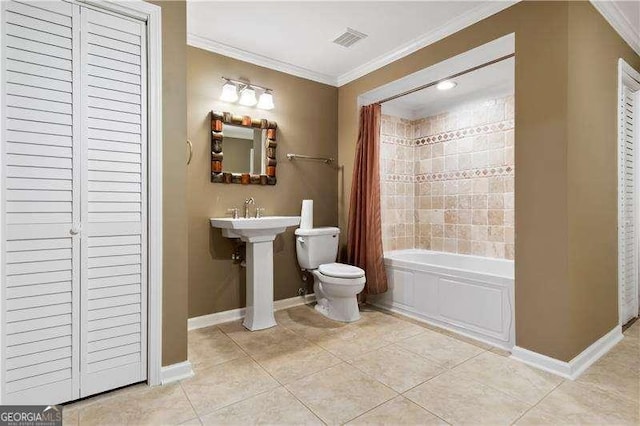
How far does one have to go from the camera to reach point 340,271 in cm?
292

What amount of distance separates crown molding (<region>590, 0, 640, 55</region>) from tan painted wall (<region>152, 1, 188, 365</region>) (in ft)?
8.71

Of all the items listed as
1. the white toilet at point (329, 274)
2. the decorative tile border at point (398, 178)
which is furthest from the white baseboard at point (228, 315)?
the decorative tile border at point (398, 178)

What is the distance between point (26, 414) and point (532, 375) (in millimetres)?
2687

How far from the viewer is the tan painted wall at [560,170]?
6.50ft

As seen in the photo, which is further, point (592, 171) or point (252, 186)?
point (252, 186)

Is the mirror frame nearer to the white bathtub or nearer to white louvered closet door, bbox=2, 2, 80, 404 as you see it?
white louvered closet door, bbox=2, 2, 80, 404

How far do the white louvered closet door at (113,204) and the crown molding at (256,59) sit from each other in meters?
1.03

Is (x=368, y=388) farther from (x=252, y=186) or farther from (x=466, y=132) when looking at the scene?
(x=466, y=132)

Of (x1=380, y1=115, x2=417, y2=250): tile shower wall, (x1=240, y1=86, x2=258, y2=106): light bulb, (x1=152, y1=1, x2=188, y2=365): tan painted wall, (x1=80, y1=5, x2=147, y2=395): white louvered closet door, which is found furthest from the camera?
(x1=380, y1=115, x2=417, y2=250): tile shower wall

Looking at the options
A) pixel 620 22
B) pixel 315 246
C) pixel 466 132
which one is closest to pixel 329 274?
pixel 315 246

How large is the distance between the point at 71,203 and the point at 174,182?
1.63 ft

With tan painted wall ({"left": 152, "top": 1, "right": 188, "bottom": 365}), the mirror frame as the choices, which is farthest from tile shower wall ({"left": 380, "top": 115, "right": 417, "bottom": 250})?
tan painted wall ({"left": 152, "top": 1, "right": 188, "bottom": 365})

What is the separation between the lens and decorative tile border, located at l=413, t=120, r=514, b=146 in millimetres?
3375

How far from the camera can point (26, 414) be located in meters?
1.55
